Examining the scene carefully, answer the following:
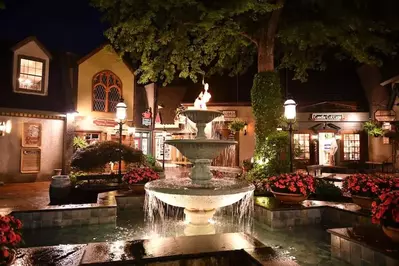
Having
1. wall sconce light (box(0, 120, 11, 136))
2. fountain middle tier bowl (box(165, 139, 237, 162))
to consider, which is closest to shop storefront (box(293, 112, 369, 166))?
fountain middle tier bowl (box(165, 139, 237, 162))

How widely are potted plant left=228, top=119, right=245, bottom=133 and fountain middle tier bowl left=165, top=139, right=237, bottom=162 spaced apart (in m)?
13.4

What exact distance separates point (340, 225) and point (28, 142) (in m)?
15.1

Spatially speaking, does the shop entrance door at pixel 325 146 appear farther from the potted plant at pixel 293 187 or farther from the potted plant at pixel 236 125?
the potted plant at pixel 293 187

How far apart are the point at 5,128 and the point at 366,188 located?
51.4 ft

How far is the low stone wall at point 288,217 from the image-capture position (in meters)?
7.33

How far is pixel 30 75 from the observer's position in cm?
1636

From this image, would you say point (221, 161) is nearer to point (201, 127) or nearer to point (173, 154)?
point (173, 154)

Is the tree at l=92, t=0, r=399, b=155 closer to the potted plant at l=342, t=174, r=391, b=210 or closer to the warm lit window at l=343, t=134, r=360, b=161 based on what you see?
the potted plant at l=342, t=174, r=391, b=210

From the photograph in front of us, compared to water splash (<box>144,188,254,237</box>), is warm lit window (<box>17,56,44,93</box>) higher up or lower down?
higher up

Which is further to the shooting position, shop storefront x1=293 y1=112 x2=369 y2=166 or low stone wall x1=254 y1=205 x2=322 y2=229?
shop storefront x1=293 y1=112 x2=369 y2=166

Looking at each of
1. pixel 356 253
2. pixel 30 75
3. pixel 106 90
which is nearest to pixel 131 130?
pixel 106 90

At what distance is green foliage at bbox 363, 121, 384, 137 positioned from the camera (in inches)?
760

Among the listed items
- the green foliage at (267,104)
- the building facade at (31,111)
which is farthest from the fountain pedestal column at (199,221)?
the building facade at (31,111)

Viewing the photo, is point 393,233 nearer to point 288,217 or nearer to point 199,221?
point 288,217
